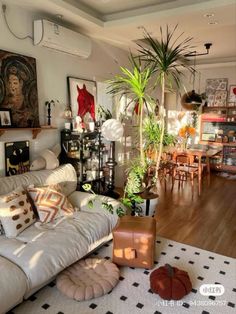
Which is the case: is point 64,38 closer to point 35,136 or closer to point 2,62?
point 2,62

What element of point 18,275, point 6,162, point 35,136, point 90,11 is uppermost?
point 90,11

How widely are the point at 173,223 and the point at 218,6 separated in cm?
262

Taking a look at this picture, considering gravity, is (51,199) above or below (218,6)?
below

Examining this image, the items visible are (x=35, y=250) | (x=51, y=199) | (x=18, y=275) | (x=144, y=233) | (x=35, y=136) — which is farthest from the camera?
(x=35, y=136)

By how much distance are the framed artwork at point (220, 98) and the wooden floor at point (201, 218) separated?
2.32 meters

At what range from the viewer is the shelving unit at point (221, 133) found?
21.0 ft

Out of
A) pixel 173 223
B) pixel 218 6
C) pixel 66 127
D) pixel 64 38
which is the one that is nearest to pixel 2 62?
pixel 64 38

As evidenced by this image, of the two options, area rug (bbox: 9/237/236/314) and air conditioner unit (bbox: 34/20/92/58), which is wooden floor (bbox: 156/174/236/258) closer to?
area rug (bbox: 9/237/236/314)

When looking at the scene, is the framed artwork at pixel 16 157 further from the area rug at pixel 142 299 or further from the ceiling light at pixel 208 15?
the ceiling light at pixel 208 15

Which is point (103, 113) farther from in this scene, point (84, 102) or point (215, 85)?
point (215, 85)

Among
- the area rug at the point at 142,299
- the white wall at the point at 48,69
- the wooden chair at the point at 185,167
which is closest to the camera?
the area rug at the point at 142,299

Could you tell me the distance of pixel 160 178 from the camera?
551 cm

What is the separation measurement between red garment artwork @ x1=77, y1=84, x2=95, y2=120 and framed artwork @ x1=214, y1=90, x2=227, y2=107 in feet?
12.4

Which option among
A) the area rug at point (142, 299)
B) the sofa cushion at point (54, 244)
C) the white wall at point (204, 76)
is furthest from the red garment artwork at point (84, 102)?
the white wall at point (204, 76)
